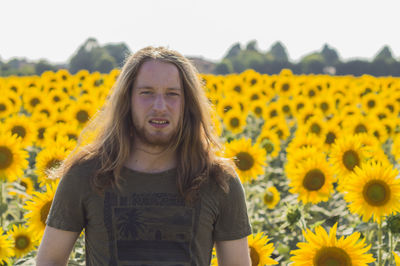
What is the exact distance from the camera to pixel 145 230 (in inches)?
118

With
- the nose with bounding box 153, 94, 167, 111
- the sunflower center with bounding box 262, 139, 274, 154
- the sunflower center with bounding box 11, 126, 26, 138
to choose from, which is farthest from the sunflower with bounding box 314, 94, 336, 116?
the nose with bounding box 153, 94, 167, 111

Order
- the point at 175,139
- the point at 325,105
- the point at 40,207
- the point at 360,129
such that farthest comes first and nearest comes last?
the point at 325,105 → the point at 360,129 → the point at 40,207 → the point at 175,139

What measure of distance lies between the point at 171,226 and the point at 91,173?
1.79 feet

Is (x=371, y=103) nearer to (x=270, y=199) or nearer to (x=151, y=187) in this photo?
→ (x=270, y=199)

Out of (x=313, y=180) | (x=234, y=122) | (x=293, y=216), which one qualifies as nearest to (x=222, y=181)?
(x=293, y=216)

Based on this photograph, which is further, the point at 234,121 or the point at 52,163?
the point at 234,121

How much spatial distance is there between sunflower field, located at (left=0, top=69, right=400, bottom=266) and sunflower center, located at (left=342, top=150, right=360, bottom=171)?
0.04ft

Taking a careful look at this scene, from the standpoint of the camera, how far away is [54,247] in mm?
3016

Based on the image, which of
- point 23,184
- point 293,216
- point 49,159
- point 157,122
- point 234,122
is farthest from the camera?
point 234,122

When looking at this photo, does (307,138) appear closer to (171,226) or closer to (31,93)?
(171,226)

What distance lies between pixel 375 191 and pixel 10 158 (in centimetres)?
386

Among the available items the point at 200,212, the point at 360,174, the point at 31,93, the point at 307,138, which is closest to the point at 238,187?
the point at 200,212

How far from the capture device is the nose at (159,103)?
10.1ft

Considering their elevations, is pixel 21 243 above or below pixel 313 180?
below
